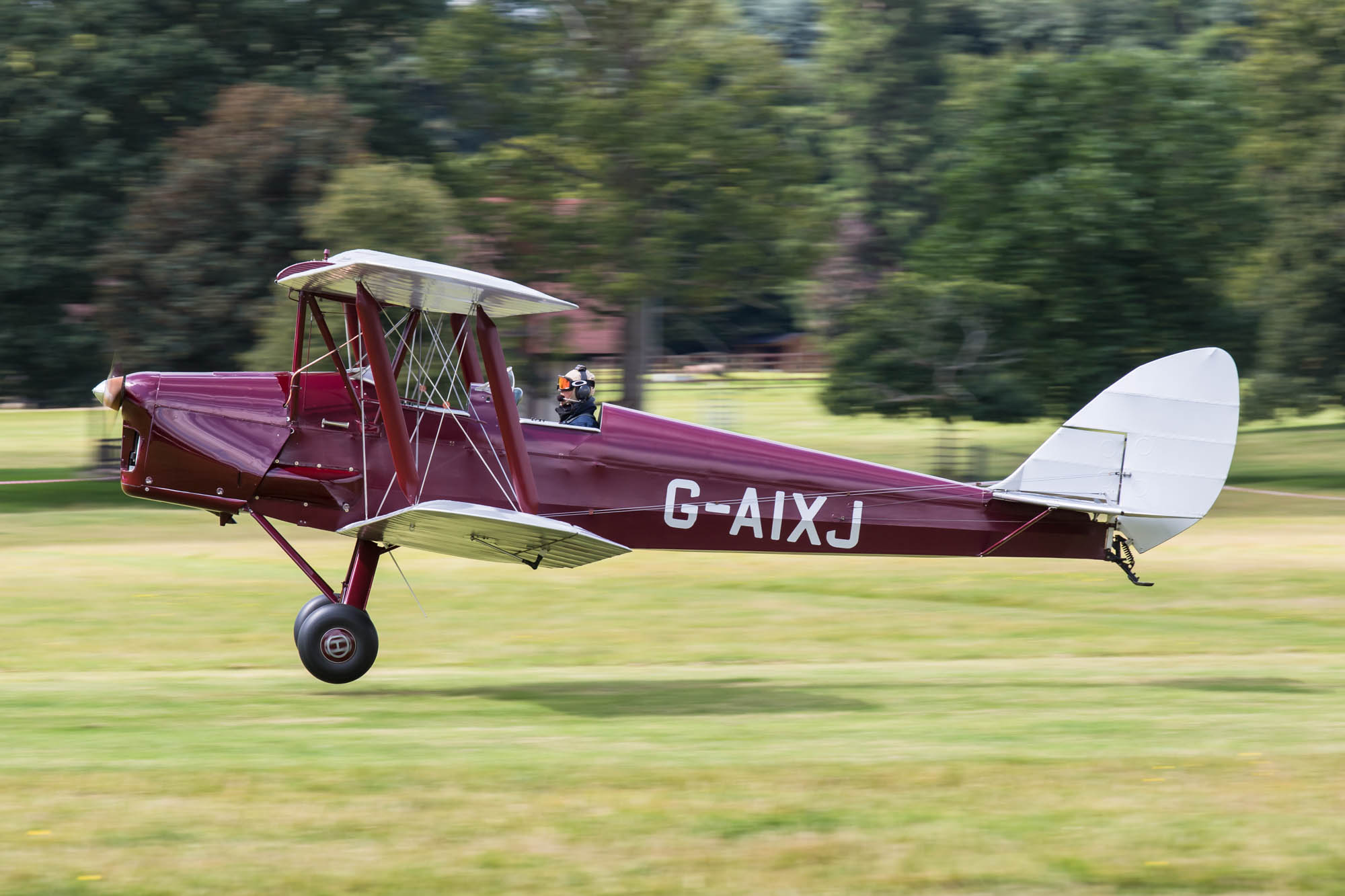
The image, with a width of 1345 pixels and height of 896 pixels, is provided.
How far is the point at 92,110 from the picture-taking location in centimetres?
3002

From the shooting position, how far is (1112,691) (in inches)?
404

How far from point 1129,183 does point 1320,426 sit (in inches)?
728

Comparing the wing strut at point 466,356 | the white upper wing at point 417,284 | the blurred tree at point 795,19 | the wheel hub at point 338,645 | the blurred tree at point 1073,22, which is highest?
the blurred tree at point 795,19

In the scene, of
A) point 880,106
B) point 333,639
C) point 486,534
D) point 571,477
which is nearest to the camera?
point 486,534

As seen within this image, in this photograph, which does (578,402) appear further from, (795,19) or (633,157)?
(795,19)

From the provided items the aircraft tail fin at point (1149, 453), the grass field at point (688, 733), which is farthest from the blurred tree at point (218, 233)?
the aircraft tail fin at point (1149, 453)

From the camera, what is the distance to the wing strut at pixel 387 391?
9.66 metres

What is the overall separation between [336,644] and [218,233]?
1881 centimetres

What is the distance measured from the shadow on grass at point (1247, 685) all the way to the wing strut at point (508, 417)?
4.76 m

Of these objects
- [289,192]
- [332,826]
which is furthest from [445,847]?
[289,192]

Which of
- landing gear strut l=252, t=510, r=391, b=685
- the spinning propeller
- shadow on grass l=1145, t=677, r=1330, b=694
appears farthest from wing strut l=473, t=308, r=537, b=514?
shadow on grass l=1145, t=677, r=1330, b=694

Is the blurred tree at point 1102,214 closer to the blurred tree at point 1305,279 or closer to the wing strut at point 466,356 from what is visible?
the blurred tree at point 1305,279

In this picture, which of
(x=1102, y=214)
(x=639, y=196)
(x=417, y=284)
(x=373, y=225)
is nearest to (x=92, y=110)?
(x=373, y=225)

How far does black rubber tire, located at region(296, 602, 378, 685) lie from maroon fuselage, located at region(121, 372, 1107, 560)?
65 centimetres
